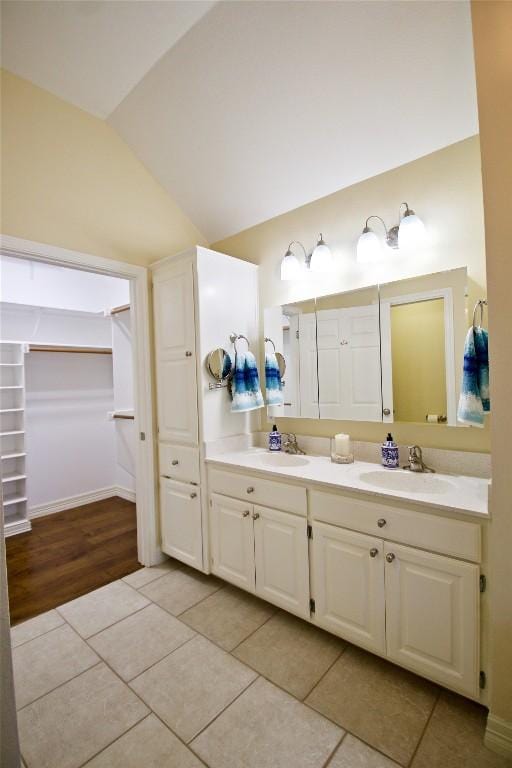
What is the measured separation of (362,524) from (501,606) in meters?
0.54

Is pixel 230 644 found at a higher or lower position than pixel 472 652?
lower

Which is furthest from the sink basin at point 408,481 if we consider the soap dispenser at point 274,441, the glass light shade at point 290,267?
the glass light shade at point 290,267

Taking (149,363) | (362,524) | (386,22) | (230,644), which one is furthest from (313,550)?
(386,22)

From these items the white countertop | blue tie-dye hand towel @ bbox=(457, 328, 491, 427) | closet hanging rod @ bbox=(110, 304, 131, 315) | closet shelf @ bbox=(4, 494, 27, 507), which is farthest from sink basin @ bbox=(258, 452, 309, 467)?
closet shelf @ bbox=(4, 494, 27, 507)

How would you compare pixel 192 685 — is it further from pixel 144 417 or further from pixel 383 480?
pixel 144 417

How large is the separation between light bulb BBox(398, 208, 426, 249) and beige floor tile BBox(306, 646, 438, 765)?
2.05 m

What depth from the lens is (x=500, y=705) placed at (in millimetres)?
1244

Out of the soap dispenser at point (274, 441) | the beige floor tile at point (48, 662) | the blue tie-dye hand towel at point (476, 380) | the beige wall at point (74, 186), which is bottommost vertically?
Result: the beige floor tile at point (48, 662)

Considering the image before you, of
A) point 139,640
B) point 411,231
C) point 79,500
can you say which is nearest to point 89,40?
point 411,231

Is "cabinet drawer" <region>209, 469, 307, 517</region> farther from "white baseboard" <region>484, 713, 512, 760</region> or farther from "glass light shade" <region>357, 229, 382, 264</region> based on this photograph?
"glass light shade" <region>357, 229, 382, 264</region>

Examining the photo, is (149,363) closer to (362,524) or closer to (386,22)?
(362,524)

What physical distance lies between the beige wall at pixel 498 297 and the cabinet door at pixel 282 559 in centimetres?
82

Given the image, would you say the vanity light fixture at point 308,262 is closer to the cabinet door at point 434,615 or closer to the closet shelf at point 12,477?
the cabinet door at point 434,615

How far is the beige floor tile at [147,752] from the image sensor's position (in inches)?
48.8
